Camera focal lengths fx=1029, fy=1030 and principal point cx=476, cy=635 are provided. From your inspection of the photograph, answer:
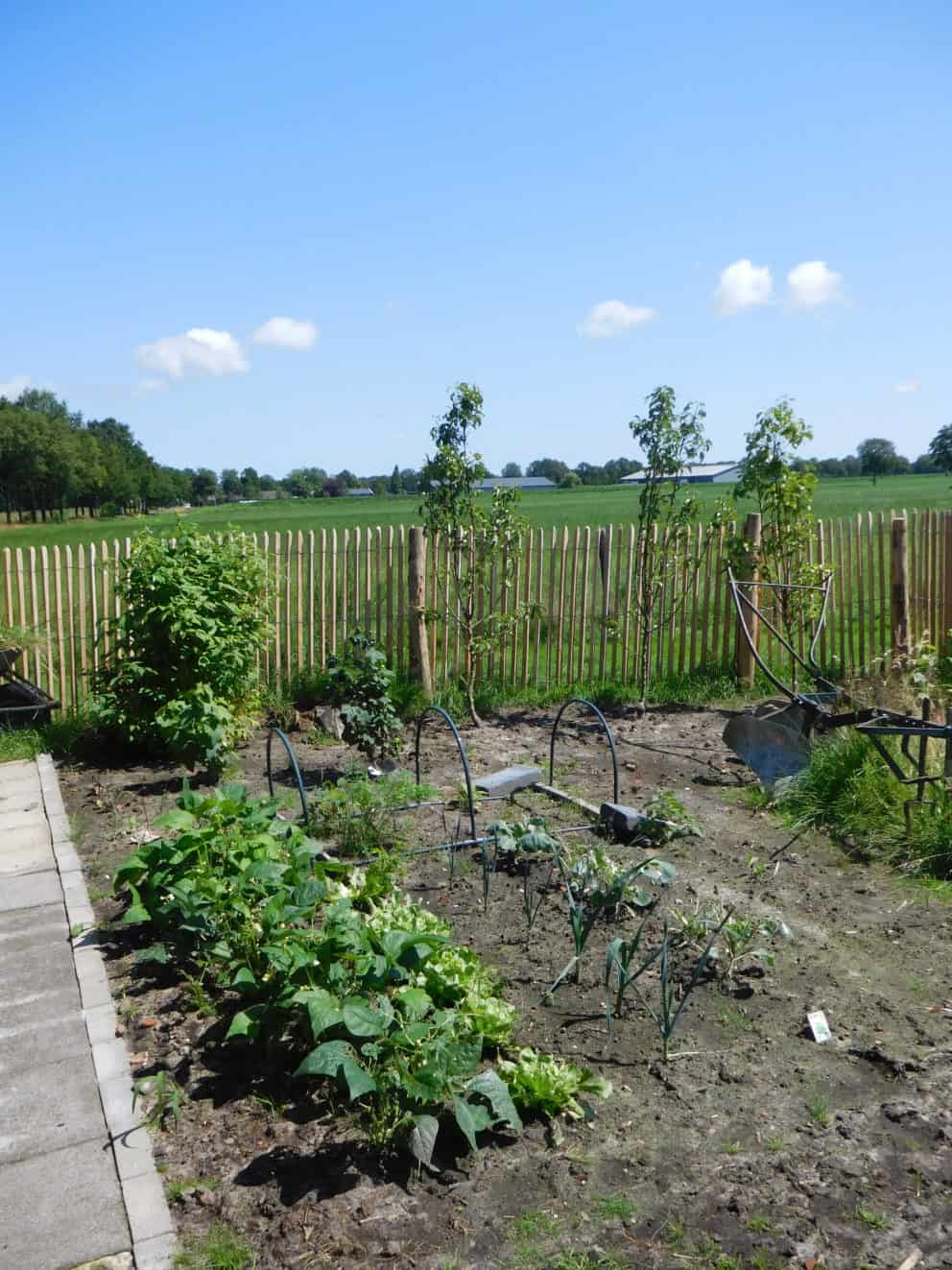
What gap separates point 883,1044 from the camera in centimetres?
365

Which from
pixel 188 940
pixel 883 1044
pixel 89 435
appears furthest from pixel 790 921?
pixel 89 435

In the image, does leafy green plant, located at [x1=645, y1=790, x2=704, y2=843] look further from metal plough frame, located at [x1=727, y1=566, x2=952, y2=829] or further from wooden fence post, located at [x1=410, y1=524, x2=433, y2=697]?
wooden fence post, located at [x1=410, y1=524, x2=433, y2=697]

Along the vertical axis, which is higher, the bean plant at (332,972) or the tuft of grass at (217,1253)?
the bean plant at (332,972)

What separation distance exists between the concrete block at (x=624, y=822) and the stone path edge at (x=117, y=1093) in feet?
9.08

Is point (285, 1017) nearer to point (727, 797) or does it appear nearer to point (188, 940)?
point (188, 940)

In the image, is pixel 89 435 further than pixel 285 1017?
Yes

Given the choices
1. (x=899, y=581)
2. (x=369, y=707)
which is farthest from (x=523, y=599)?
(x=899, y=581)

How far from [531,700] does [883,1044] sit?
20.5ft

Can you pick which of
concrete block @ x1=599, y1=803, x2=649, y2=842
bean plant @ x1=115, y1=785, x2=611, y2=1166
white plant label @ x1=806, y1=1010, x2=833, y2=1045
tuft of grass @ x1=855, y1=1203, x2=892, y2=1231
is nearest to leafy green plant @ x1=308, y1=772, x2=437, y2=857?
bean plant @ x1=115, y1=785, x2=611, y2=1166

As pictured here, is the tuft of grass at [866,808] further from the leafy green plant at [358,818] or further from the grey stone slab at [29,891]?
the grey stone slab at [29,891]

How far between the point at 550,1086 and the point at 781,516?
751 cm

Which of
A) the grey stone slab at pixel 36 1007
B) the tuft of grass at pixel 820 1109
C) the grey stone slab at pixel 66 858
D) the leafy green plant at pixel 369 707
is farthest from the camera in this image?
the leafy green plant at pixel 369 707

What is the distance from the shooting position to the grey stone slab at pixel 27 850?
567 cm

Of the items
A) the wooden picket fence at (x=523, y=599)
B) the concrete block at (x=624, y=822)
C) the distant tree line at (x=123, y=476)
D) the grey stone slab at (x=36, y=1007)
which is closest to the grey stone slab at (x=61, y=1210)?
the grey stone slab at (x=36, y=1007)
